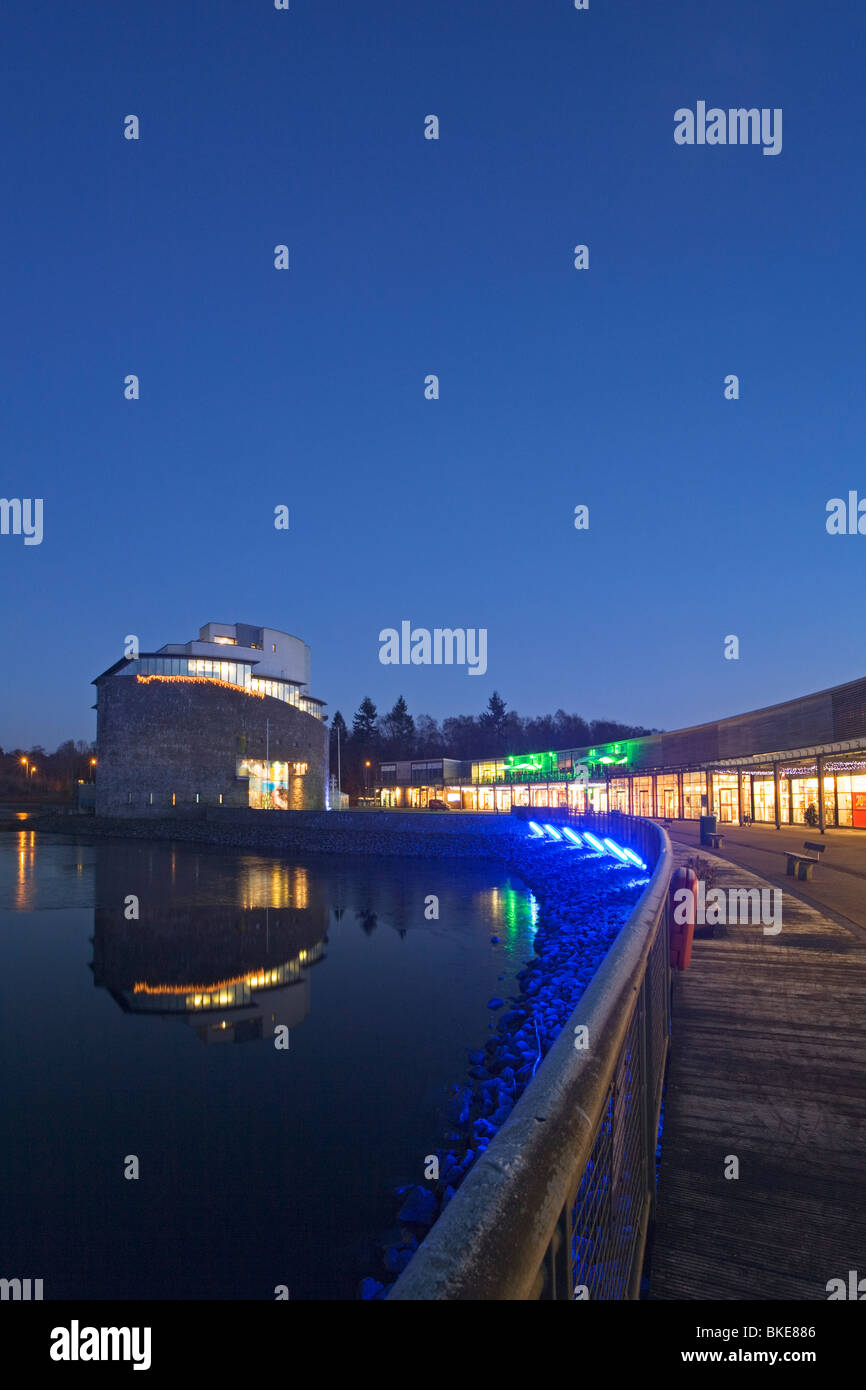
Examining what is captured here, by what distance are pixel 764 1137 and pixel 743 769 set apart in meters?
37.9

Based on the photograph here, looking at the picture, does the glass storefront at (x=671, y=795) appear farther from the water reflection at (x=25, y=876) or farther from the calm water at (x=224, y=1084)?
the water reflection at (x=25, y=876)

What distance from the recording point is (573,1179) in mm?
1889

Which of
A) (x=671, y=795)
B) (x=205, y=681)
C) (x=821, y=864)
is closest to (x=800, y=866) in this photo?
(x=821, y=864)

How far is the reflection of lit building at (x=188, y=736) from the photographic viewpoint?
69.9 meters

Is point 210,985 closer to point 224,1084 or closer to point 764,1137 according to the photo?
point 224,1084

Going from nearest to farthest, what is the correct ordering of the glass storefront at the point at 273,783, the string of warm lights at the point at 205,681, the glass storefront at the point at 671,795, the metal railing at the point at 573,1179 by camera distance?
the metal railing at the point at 573,1179, the glass storefront at the point at 671,795, the string of warm lights at the point at 205,681, the glass storefront at the point at 273,783

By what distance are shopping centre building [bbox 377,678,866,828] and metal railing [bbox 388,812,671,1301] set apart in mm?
28582

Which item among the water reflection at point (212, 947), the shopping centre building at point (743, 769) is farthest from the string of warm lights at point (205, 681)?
the water reflection at point (212, 947)

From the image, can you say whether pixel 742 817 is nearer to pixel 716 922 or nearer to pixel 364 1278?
pixel 716 922

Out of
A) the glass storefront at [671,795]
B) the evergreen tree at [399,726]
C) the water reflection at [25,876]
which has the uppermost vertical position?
the evergreen tree at [399,726]

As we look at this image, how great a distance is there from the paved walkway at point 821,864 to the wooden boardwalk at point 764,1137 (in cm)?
492

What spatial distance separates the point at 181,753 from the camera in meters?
69.9
